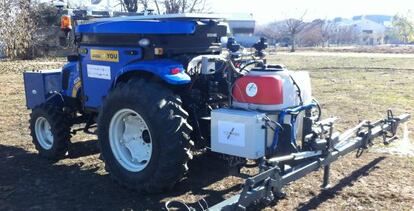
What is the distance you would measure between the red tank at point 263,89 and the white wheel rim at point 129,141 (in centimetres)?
124

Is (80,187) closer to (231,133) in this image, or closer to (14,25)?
(231,133)

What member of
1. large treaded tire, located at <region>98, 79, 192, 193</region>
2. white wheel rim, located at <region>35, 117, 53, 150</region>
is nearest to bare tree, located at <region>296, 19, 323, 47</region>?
white wheel rim, located at <region>35, 117, 53, 150</region>

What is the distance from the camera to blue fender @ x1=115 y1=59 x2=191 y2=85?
473 cm

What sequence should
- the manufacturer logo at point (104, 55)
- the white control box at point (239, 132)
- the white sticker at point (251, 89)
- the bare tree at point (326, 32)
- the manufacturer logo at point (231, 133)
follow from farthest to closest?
the bare tree at point (326, 32)
the manufacturer logo at point (104, 55)
the white sticker at point (251, 89)
the manufacturer logo at point (231, 133)
the white control box at point (239, 132)

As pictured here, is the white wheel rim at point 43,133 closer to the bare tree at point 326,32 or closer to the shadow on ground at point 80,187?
the shadow on ground at point 80,187

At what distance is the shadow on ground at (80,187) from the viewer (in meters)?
4.80

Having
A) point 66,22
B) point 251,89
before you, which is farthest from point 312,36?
point 251,89

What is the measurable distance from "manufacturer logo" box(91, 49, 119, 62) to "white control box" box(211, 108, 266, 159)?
5.06 ft

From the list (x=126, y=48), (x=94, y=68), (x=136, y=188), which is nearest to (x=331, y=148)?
(x=136, y=188)

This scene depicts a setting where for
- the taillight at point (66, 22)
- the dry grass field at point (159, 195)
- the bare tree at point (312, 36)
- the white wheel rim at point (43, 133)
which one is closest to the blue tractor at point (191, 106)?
the taillight at point (66, 22)

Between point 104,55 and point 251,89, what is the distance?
2.02m

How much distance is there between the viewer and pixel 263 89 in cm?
472

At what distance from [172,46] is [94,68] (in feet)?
4.14

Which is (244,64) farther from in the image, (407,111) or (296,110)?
(407,111)
